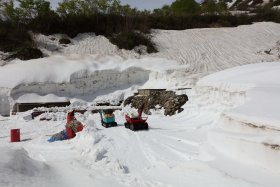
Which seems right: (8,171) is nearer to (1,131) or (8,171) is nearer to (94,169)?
(94,169)

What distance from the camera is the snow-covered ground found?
237 inches

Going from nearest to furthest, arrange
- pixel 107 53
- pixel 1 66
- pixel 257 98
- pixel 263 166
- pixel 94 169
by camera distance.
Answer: pixel 263 166 → pixel 94 169 → pixel 257 98 → pixel 1 66 → pixel 107 53

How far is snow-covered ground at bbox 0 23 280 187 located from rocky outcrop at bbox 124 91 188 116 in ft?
1.47

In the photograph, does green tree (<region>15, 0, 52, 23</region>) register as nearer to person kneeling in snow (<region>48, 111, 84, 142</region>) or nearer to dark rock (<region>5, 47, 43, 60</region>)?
→ dark rock (<region>5, 47, 43, 60</region>)

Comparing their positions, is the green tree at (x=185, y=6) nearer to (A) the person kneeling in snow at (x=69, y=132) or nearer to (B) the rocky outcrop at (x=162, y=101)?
(B) the rocky outcrop at (x=162, y=101)

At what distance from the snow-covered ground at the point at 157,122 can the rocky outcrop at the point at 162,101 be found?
0.45 metres

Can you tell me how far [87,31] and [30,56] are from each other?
19.0ft

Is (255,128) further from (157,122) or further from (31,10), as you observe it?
(31,10)

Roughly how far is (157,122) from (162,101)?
9.10 ft

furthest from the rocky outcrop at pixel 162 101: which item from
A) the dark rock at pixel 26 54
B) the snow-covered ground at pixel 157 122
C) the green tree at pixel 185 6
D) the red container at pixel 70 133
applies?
the green tree at pixel 185 6

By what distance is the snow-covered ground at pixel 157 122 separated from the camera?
6.03 m

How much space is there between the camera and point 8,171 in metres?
5.27

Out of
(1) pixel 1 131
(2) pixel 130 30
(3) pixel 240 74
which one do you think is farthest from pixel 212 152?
(2) pixel 130 30

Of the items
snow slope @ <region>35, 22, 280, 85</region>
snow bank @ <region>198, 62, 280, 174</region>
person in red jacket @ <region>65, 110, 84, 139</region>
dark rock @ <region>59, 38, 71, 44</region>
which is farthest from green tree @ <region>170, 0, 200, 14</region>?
person in red jacket @ <region>65, 110, 84, 139</region>
